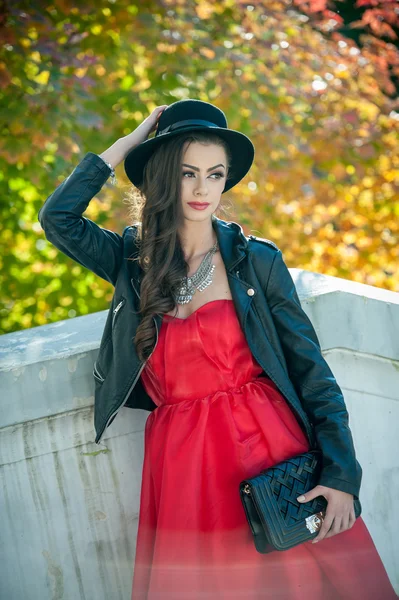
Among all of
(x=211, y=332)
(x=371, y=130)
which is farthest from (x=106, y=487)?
(x=371, y=130)

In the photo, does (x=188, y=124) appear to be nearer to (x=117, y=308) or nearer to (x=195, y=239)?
(x=195, y=239)

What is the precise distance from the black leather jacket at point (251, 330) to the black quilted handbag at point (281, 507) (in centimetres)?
9

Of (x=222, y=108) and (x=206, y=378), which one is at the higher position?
(x=206, y=378)

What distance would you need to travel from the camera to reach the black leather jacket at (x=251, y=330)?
246 cm

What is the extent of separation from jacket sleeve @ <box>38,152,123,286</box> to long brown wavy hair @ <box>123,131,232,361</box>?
17 centimetres

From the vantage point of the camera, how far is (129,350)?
256 centimetres

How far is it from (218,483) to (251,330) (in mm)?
560

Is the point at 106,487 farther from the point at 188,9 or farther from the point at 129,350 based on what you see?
the point at 188,9

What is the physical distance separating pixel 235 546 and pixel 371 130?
164 inches

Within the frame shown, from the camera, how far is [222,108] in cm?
521

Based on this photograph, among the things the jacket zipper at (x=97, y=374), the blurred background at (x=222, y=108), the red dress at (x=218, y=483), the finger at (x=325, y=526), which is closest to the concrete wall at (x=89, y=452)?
the jacket zipper at (x=97, y=374)

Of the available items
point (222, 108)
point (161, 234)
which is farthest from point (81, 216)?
point (222, 108)

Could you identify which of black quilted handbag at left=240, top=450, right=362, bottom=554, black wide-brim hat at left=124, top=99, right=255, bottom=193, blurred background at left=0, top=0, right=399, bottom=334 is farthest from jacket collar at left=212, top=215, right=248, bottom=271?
blurred background at left=0, top=0, right=399, bottom=334

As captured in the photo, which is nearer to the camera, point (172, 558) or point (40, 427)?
point (172, 558)
